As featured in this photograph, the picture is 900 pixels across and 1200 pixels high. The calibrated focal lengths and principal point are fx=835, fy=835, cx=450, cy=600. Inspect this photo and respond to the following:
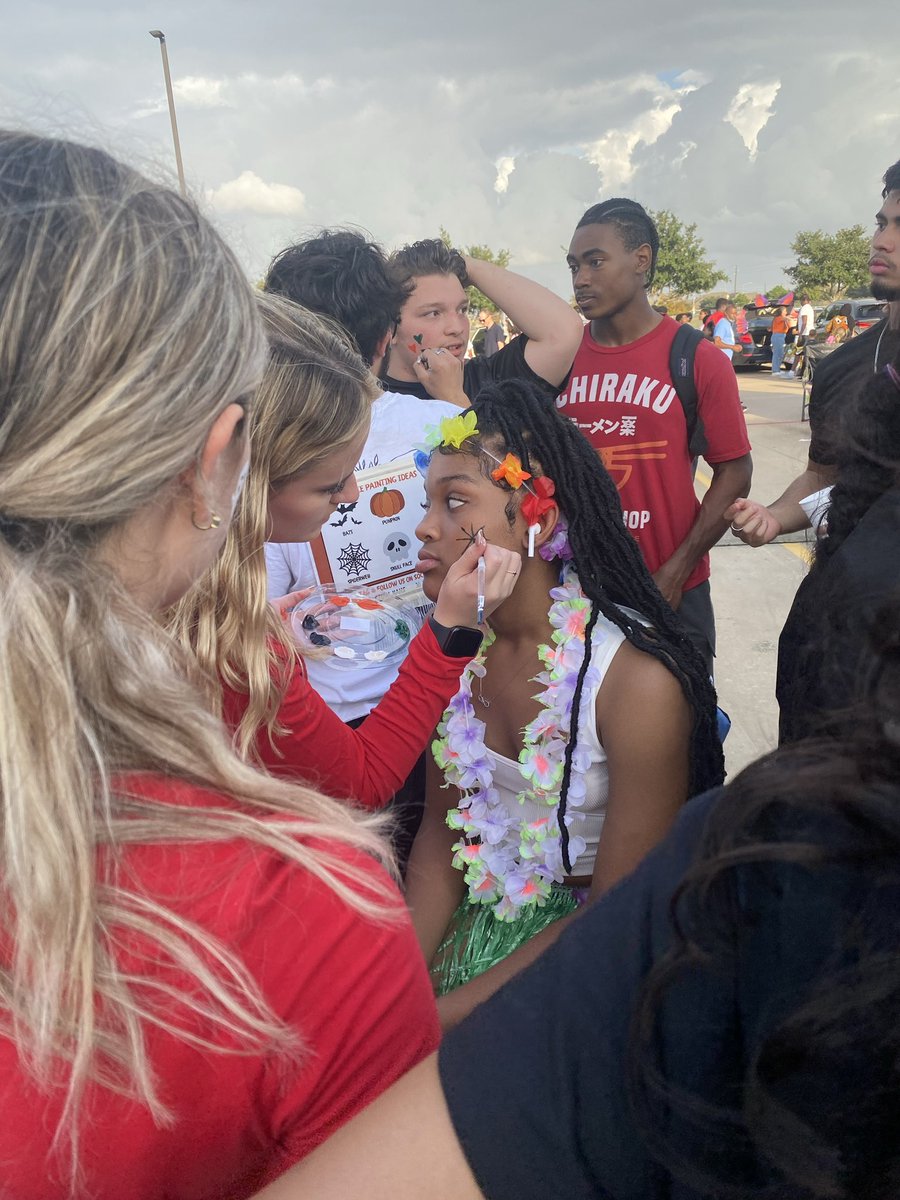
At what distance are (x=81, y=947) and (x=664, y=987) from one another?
489 millimetres

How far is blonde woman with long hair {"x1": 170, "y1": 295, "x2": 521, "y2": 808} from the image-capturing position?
1536 mm

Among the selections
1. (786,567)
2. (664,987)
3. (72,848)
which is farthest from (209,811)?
(786,567)

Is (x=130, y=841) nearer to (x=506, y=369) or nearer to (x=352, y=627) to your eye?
(x=352, y=627)

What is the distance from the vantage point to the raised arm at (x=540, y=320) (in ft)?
10.1

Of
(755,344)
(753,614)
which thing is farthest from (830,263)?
(753,614)

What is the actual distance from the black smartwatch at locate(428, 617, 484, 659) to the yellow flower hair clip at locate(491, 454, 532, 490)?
18.6 inches

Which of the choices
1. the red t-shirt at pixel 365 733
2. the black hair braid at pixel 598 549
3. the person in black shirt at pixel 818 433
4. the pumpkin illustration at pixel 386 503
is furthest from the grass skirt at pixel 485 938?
the person in black shirt at pixel 818 433

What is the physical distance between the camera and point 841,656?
2.89 feet

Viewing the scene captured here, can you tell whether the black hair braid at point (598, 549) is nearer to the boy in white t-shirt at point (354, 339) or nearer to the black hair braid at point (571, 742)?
the black hair braid at point (571, 742)

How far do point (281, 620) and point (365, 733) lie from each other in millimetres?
298

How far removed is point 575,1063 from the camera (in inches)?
23.1

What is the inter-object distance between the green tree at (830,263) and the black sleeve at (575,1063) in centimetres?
5434

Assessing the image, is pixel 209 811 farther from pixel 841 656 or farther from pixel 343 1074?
pixel 841 656

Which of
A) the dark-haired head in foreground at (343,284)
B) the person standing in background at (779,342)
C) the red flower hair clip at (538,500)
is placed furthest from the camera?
the person standing in background at (779,342)
